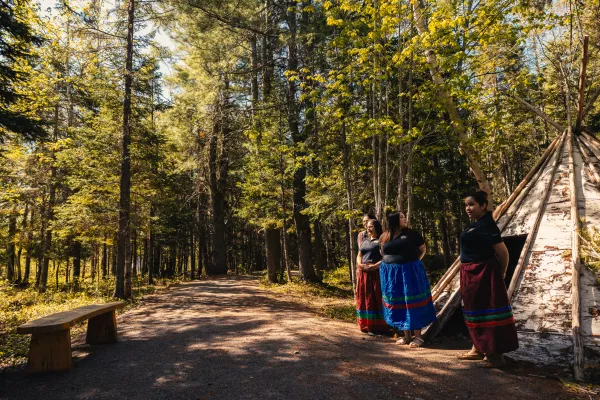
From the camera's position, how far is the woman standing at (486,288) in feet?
13.0

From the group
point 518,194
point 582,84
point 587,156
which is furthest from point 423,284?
point 582,84

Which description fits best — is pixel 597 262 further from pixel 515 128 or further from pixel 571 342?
pixel 515 128

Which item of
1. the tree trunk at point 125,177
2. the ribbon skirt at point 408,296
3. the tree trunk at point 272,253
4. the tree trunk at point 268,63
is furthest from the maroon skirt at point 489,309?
the tree trunk at point 272,253

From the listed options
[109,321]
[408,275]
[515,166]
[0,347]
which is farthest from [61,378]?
[515,166]

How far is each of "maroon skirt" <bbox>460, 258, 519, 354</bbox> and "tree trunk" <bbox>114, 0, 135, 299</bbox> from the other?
11155 millimetres

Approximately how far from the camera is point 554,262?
502 cm

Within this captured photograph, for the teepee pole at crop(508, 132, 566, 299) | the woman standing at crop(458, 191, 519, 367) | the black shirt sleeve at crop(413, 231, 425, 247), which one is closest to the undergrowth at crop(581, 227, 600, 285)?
the teepee pole at crop(508, 132, 566, 299)

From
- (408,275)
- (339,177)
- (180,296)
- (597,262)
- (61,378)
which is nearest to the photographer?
(61,378)

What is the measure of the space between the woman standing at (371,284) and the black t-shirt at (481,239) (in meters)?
1.80

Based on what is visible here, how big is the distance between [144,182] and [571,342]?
1420cm

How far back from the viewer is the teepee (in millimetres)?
4148

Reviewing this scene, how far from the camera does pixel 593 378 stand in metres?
3.65

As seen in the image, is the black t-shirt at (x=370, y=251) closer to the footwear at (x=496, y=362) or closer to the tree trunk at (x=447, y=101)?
the footwear at (x=496, y=362)

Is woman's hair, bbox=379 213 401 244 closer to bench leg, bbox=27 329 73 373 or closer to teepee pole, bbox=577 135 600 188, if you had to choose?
teepee pole, bbox=577 135 600 188
